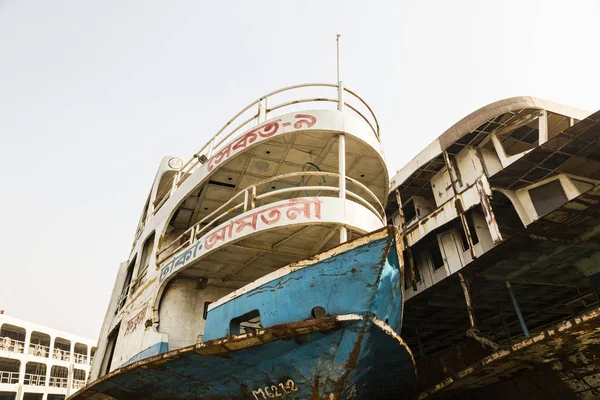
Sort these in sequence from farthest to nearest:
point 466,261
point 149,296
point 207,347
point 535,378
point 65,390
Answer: point 65,390 → point 466,261 → point 149,296 → point 535,378 → point 207,347

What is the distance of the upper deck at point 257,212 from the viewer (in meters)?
6.42

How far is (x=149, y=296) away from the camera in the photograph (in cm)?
799

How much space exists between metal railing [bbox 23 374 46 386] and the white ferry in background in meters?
34.3

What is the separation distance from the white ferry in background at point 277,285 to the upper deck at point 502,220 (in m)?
2.85

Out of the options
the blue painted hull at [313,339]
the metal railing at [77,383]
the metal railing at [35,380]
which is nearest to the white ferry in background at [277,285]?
the blue painted hull at [313,339]

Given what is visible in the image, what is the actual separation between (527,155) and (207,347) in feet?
25.6

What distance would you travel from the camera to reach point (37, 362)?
36031 mm

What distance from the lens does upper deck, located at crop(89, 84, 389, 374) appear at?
642 cm

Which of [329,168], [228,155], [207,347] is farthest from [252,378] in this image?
[329,168]

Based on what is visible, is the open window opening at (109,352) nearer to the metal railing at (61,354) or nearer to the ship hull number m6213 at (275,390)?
the ship hull number m6213 at (275,390)

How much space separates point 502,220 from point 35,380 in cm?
4156

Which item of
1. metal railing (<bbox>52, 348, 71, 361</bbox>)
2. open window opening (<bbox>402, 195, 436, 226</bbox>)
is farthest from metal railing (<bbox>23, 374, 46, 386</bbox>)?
open window opening (<bbox>402, 195, 436, 226</bbox>)

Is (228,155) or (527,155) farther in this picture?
(527,155)

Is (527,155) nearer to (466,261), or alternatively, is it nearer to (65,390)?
(466,261)
